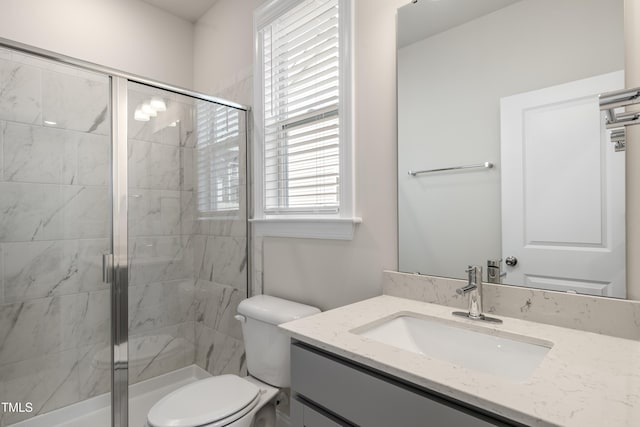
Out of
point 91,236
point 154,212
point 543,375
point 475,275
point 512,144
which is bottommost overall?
point 543,375

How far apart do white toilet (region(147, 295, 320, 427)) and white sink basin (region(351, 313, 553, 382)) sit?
1.41 ft

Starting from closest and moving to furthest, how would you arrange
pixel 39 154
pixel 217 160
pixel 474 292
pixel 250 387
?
pixel 474 292 → pixel 250 387 → pixel 39 154 → pixel 217 160

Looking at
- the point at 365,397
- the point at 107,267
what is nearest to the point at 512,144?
the point at 365,397

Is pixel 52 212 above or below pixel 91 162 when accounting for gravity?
below

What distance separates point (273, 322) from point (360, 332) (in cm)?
64

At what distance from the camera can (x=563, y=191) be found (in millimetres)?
970

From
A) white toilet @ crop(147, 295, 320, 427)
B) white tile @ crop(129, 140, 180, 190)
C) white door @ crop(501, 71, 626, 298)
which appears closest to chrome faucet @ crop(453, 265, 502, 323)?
white door @ crop(501, 71, 626, 298)

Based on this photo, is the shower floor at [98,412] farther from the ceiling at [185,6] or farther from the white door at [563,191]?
the ceiling at [185,6]

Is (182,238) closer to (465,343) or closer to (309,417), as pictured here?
(309,417)

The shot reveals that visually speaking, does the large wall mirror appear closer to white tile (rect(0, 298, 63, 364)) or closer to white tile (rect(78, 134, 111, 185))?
white tile (rect(78, 134, 111, 185))

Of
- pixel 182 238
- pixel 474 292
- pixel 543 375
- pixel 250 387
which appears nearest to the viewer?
pixel 543 375

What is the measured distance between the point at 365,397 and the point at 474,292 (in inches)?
20.0

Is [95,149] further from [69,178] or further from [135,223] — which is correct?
[135,223]

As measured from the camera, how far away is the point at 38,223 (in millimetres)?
1622
